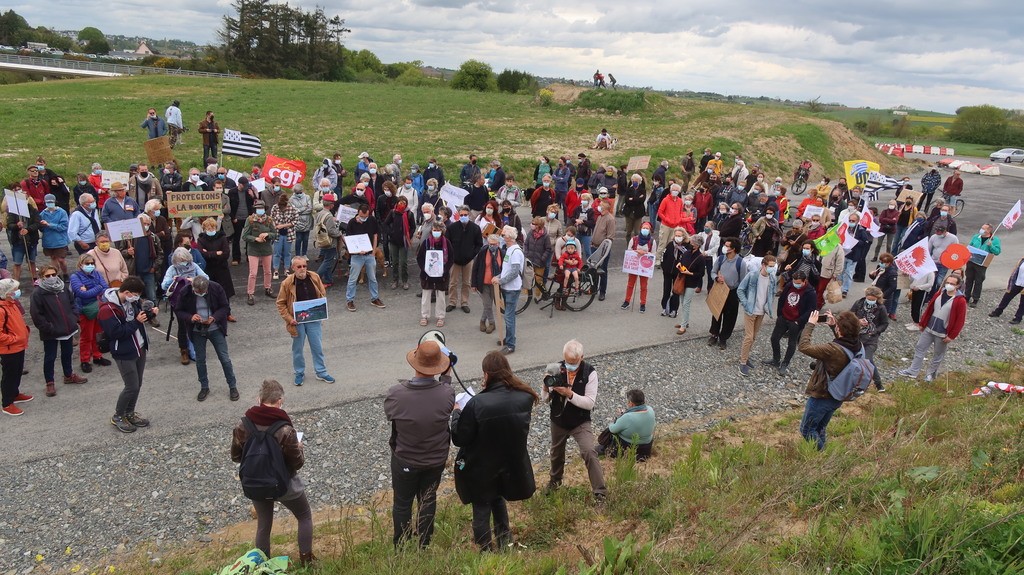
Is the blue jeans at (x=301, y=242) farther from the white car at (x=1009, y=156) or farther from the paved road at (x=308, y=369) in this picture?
the white car at (x=1009, y=156)

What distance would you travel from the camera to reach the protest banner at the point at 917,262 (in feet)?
38.0

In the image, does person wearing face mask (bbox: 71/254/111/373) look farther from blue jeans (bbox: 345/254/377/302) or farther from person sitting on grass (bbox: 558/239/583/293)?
person sitting on grass (bbox: 558/239/583/293)

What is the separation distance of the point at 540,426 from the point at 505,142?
2547cm

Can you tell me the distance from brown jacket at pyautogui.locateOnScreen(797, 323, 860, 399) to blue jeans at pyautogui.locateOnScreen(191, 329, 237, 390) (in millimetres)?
6872

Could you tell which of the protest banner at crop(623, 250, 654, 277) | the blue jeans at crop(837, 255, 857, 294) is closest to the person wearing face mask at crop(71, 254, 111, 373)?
the protest banner at crop(623, 250, 654, 277)

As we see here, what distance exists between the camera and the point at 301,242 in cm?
1323

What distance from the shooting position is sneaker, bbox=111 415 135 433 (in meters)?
7.44

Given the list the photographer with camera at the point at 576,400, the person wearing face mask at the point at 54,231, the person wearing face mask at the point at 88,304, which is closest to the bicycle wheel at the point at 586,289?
the photographer with camera at the point at 576,400

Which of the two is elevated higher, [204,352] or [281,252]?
[281,252]

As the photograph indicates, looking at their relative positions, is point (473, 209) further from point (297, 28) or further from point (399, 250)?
point (297, 28)

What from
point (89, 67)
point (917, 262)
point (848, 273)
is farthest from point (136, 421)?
point (89, 67)

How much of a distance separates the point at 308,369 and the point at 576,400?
189 inches

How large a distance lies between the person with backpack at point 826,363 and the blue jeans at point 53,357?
29.3 ft

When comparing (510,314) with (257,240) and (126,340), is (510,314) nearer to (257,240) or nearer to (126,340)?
(257,240)
